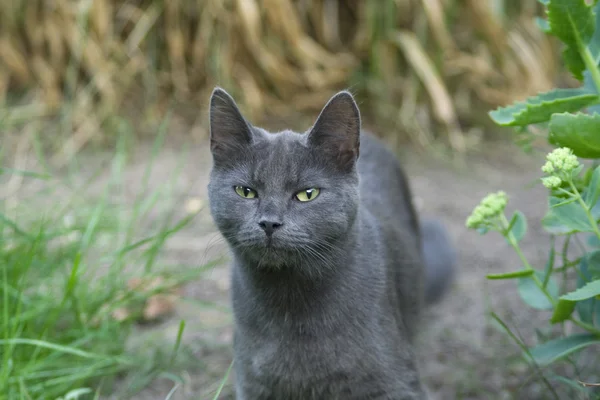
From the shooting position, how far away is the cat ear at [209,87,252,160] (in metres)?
1.87

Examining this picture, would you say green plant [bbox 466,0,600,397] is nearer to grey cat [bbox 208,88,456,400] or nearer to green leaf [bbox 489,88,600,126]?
green leaf [bbox 489,88,600,126]

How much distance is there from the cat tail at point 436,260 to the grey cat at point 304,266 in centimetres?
93

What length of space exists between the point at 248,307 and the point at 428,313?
1198mm

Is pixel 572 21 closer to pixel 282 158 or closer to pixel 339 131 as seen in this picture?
pixel 339 131

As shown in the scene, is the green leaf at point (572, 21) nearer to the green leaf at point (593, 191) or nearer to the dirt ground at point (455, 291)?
the green leaf at point (593, 191)

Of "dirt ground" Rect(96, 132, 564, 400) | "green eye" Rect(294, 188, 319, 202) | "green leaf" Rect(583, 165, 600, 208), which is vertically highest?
"green eye" Rect(294, 188, 319, 202)

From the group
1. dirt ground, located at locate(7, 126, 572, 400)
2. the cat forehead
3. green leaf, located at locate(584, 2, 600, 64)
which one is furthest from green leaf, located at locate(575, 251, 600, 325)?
the cat forehead

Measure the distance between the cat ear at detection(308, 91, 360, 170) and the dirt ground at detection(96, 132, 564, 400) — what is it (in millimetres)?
446

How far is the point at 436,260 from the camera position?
2.98 meters

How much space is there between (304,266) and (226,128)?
1.46 ft

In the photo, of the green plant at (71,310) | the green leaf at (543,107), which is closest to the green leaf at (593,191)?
the green leaf at (543,107)

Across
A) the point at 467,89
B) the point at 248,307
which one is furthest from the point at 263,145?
the point at 467,89

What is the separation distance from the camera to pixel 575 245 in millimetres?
3215

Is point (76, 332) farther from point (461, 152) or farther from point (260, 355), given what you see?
point (461, 152)
